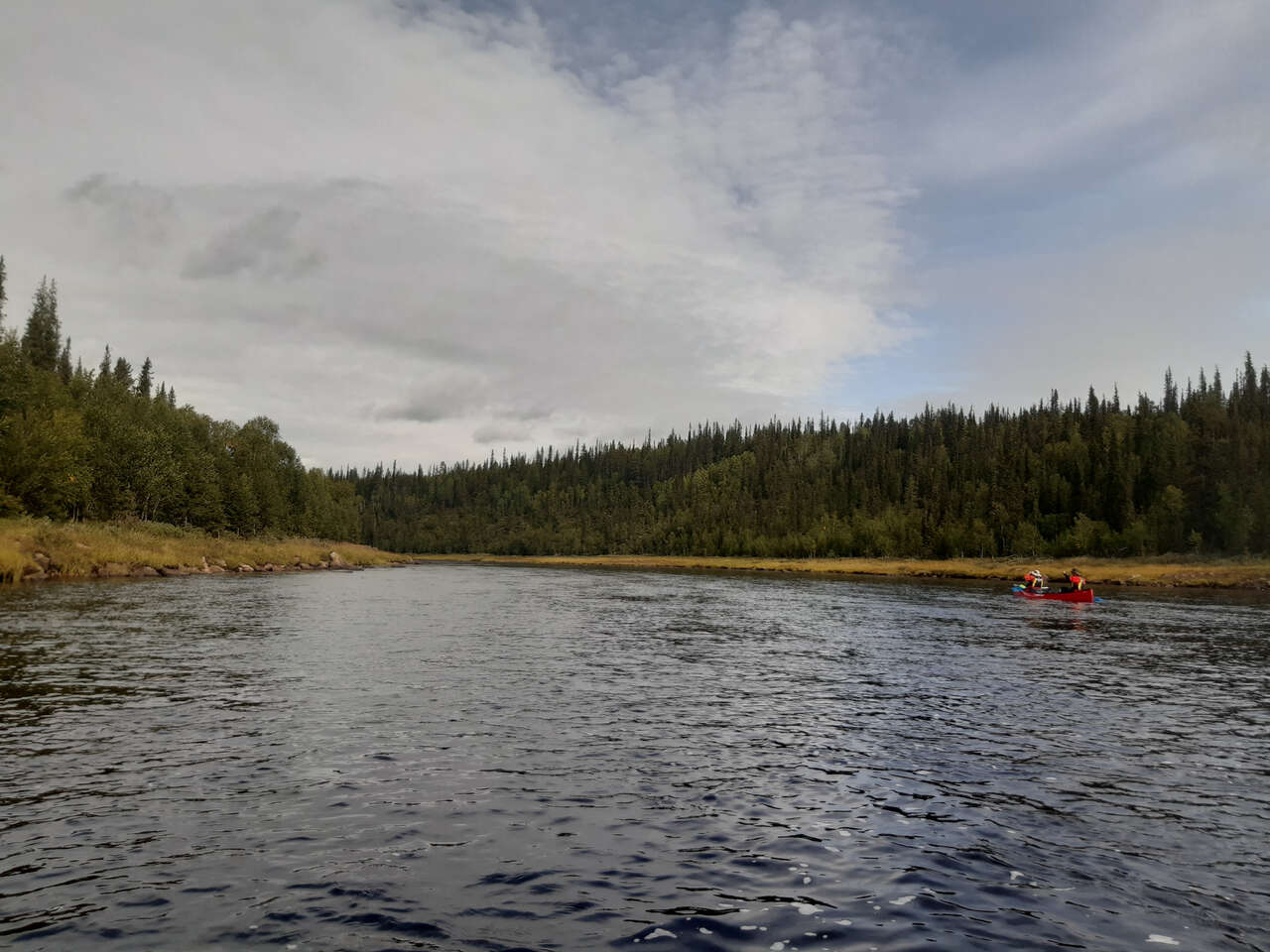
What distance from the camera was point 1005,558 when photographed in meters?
147

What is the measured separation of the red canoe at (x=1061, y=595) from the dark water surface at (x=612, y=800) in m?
39.4

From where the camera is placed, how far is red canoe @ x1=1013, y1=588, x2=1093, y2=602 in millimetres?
66625

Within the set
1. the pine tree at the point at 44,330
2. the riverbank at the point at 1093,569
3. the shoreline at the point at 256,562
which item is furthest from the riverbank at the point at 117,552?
the riverbank at the point at 1093,569

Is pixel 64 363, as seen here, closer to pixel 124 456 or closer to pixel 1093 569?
pixel 124 456

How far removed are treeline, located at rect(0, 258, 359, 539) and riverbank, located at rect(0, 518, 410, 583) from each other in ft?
16.0

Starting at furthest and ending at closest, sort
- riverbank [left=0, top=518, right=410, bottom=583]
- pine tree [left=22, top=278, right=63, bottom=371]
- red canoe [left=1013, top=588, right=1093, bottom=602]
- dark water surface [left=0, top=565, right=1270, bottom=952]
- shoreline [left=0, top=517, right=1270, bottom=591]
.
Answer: pine tree [left=22, top=278, right=63, bottom=371] → red canoe [left=1013, top=588, right=1093, bottom=602] → shoreline [left=0, top=517, right=1270, bottom=591] → riverbank [left=0, top=518, right=410, bottom=583] → dark water surface [left=0, top=565, right=1270, bottom=952]

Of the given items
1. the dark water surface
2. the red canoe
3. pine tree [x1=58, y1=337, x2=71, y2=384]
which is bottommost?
the dark water surface

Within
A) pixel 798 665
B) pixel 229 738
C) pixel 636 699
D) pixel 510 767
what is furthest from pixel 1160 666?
pixel 229 738

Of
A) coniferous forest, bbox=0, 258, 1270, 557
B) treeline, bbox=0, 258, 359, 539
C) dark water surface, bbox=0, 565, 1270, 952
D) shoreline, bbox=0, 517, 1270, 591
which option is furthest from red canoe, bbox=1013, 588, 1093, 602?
treeline, bbox=0, 258, 359, 539

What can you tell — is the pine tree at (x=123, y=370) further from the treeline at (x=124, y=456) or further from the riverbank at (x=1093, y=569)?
the riverbank at (x=1093, y=569)

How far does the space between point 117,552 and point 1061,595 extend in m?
84.3

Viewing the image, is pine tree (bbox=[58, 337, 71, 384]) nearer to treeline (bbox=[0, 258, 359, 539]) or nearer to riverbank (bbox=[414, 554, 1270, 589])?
treeline (bbox=[0, 258, 359, 539])

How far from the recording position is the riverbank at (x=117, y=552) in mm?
54312

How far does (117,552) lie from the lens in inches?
2564
